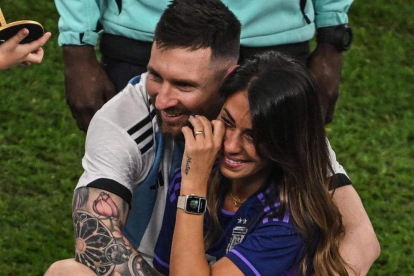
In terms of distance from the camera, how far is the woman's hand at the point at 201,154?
3744 millimetres

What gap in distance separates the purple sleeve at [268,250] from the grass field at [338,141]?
207 cm

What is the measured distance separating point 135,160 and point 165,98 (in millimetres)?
271

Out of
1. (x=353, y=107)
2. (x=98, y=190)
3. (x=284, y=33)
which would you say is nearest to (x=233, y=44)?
(x=284, y=33)

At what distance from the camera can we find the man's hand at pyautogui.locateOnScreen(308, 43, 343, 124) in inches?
196

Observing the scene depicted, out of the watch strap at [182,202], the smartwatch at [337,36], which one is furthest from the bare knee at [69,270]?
the smartwatch at [337,36]

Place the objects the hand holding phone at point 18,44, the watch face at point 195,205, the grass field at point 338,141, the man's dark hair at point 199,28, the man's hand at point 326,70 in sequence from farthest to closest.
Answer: the grass field at point 338,141 → the man's hand at point 326,70 → the man's dark hair at point 199,28 → the hand holding phone at point 18,44 → the watch face at point 195,205

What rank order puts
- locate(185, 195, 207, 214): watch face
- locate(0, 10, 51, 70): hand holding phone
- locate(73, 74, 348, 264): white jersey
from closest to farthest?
locate(185, 195, 207, 214): watch face
locate(0, 10, 51, 70): hand holding phone
locate(73, 74, 348, 264): white jersey

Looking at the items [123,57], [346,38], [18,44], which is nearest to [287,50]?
[346,38]

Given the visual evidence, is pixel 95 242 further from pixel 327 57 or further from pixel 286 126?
pixel 327 57

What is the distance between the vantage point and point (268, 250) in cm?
376

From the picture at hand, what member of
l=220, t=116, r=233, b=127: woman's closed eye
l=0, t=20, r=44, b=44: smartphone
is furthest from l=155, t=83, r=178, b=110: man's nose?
l=0, t=20, r=44, b=44: smartphone

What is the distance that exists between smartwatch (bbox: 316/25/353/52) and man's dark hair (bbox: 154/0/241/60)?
0.93m

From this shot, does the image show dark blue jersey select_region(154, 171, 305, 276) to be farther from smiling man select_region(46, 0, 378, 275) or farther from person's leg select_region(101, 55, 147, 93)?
person's leg select_region(101, 55, 147, 93)

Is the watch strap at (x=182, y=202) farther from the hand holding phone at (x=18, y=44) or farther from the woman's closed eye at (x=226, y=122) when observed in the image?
the hand holding phone at (x=18, y=44)
